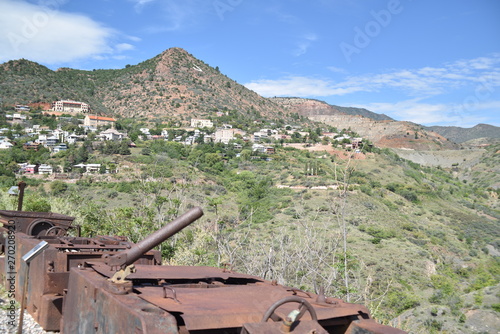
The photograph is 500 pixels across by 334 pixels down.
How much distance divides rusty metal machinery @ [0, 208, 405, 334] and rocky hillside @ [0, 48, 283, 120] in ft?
292

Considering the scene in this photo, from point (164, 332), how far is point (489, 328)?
14467 millimetres

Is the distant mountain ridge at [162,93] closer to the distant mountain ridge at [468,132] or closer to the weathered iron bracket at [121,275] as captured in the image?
the distant mountain ridge at [468,132]

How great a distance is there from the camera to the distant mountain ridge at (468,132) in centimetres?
14450

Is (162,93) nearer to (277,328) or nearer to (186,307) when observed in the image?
(186,307)

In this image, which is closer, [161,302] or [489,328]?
[161,302]

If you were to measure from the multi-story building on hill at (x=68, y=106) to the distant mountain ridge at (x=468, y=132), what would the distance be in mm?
124832

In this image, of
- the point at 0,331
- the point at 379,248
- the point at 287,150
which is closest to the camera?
the point at 0,331

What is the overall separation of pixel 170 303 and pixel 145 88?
104m

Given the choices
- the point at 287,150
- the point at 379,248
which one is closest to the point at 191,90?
the point at 287,150

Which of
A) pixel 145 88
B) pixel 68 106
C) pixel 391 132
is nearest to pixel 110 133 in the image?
pixel 68 106

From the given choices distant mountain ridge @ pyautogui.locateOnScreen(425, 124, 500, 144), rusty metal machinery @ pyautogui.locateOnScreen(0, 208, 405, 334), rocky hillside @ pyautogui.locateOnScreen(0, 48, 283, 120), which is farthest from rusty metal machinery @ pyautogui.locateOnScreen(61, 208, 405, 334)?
distant mountain ridge @ pyautogui.locateOnScreen(425, 124, 500, 144)

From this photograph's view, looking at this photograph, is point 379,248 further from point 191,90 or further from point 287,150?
point 191,90

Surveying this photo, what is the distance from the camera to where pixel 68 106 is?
8800cm

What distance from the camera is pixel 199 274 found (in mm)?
3498
